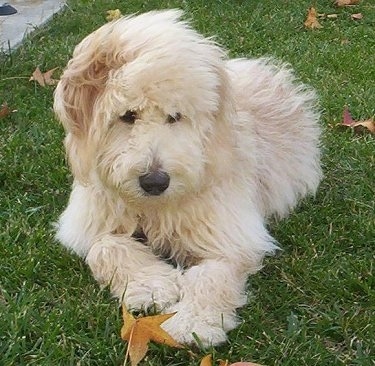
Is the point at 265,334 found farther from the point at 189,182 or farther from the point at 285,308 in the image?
the point at 189,182

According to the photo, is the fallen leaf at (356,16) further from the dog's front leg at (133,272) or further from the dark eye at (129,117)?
the dark eye at (129,117)

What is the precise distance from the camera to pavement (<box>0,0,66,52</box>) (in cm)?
609

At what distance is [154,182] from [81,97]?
44 cm

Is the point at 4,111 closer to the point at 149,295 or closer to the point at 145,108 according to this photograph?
the point at 145,108

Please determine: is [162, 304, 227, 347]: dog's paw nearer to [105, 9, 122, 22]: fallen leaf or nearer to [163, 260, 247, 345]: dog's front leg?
[163, 260, 247, 345]: dog's front leg

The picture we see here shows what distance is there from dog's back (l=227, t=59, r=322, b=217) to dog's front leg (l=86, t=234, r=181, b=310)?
63 centimetres

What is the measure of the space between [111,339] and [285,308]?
→ 25.9 inches

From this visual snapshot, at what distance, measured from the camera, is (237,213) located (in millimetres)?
3146

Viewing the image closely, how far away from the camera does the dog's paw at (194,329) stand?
255 centimetres

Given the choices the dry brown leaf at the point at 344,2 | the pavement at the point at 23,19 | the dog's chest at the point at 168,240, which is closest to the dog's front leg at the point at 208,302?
the dog's chest at the point at 168,240

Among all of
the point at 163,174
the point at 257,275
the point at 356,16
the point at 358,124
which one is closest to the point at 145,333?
the point at 163,174

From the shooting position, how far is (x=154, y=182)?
106 inches

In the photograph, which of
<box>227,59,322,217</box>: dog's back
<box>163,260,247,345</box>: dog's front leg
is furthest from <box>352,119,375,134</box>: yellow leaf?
<box>163,260,247,345</box>: dog's front leg

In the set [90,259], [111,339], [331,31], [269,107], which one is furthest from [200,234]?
[331,31]
